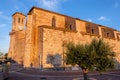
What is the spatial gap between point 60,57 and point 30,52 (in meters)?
7.03

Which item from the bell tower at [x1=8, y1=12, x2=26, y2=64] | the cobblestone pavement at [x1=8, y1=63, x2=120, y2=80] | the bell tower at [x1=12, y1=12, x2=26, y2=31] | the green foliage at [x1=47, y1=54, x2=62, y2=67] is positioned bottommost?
the cobblestone pavement at [x1=8, y1=63, x2=120, y2=80]

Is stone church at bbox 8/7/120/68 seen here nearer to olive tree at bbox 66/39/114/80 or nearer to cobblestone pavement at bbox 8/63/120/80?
cobblestone pavement at bbox 8/63/120/80

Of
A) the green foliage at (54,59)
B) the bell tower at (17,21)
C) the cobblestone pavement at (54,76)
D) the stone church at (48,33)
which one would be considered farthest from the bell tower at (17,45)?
the cobblestone pavement at (54,76)

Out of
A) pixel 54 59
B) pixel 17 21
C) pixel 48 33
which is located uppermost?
pixel 17 21

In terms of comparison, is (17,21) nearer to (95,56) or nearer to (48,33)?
(48,33)

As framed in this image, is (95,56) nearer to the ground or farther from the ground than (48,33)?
nearer to the ground

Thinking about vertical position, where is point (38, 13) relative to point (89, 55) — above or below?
above

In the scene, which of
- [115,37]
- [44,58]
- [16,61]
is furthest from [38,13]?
[115,37]

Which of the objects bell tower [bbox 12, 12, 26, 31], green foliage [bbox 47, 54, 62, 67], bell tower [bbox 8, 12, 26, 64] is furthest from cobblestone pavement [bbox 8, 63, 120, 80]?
bell tower [bbox 12, 12, 26, 31]

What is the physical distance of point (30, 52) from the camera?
2775cm

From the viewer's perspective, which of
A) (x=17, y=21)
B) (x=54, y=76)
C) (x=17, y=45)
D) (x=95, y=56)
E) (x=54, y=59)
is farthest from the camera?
(x=17, y=21)

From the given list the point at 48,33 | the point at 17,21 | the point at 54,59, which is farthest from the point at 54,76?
the point at 17,21

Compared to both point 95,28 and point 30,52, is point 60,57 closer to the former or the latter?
point 30,52

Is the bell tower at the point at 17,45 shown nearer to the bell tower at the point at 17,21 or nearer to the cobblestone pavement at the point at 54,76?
the bell tower at the point at 17,21
